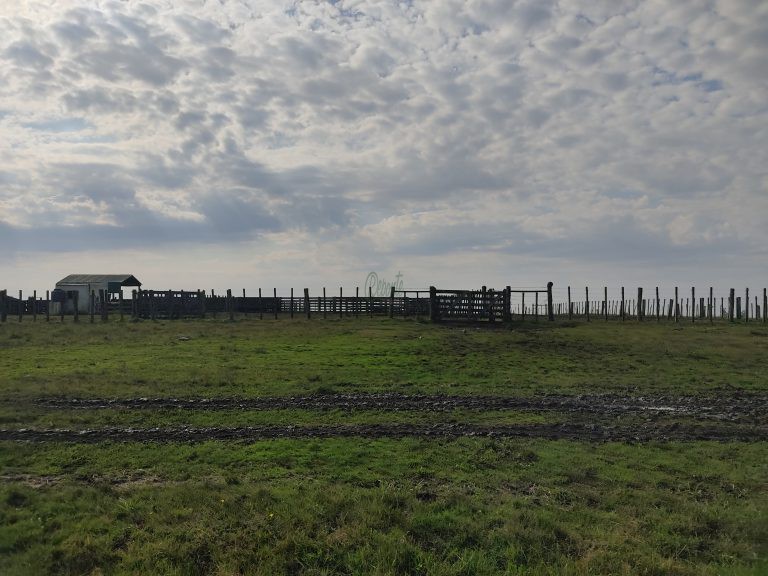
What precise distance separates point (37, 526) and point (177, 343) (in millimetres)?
22673

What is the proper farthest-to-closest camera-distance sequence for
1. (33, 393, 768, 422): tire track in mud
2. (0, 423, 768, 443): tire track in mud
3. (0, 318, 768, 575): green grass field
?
1. (33, 393, 768, 422): tire track in mud
2. (0, 423, 768, 443): tire track in mud
3. (0, 318, 768, 575): green grass field

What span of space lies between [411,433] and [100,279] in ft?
212

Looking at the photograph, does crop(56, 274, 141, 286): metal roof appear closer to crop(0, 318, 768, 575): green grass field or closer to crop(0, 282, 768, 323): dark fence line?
crop(0, 282, 768, 323): dark fence line

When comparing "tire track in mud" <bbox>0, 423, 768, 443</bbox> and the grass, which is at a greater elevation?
the grass

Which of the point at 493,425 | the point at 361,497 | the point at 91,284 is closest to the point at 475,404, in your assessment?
the point at 493,425

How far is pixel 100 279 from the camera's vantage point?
2689 inches

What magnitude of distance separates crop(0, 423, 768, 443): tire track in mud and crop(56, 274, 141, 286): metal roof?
60.1 m

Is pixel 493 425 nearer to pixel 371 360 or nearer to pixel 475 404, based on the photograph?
pixel 475 404

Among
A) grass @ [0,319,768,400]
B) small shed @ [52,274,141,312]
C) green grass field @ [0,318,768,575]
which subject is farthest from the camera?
small shed @ [52,274,141,312]

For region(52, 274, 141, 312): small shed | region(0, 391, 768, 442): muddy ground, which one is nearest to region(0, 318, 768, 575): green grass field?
region(0, 391, 768, 442): muddy ground

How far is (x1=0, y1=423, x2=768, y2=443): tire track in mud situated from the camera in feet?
39.1

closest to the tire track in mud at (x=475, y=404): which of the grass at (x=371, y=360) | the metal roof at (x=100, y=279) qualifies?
the grass at (x=371, y=360)

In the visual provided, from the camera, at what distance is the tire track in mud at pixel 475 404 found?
14969 millimetres

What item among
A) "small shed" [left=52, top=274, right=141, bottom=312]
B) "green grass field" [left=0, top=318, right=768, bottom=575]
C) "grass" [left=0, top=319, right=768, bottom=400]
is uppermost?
"small shed" [left=52, top=274, right=141, bottom=312]
